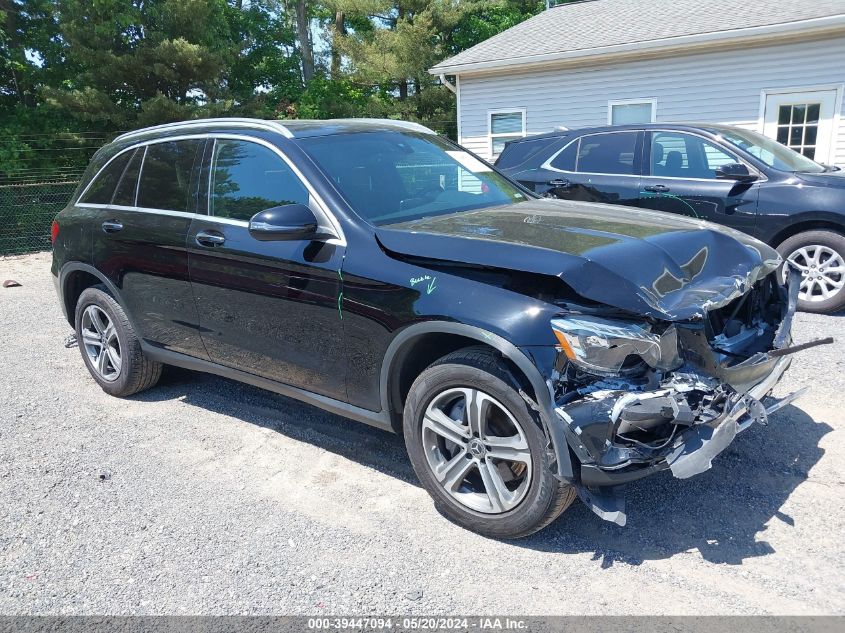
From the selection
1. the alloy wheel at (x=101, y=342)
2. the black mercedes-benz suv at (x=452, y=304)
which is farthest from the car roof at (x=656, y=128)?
the alloy wheel at (x=101, y=342)

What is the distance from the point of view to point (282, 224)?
3.37 metres

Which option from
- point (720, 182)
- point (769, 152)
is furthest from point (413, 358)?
point (769, 152)

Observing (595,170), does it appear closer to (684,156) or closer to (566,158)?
(566,158)

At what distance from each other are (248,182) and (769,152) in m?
5.51

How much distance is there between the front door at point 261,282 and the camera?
11.7ft

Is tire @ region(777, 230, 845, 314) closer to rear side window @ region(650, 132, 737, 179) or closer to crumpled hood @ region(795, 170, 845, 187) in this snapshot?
crumpled hood @ region(795, 170, 845, 187)

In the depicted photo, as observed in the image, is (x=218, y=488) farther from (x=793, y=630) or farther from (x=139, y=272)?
(x=793, y=630)

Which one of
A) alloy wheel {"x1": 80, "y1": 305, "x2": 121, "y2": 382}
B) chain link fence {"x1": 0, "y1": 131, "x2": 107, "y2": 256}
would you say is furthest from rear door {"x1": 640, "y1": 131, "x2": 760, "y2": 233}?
chain link fence {"x1": 0, "y1": 131, "x2": 107, "y2": 256}

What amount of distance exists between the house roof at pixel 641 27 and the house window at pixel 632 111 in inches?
38.5

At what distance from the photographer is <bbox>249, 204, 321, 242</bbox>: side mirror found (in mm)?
3359

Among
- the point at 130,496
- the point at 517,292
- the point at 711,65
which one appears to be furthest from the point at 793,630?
the point at 711,65

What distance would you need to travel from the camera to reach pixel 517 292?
114 inches

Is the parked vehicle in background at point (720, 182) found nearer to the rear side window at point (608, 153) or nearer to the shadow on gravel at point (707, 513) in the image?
the rear side window at point (608, 153)

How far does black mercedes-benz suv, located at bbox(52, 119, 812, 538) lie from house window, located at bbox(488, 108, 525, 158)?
11.1 meters
